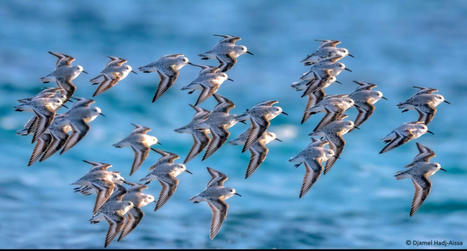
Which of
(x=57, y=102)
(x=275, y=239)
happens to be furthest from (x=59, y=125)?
(x=275, y=239)

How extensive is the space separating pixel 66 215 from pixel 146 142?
115 feet

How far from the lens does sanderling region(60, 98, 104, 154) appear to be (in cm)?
1211

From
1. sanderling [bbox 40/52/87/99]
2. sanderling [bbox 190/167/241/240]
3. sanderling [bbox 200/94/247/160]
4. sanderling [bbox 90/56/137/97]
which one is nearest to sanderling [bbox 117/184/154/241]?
sanderling [bbox 190/167/241/240]

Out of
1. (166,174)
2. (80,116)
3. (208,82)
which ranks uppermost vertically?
(208,82)

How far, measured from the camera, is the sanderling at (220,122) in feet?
41.7

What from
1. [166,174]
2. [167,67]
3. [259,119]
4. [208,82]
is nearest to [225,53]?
[208,82]

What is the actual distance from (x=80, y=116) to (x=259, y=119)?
111 inches

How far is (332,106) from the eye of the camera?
515 inches

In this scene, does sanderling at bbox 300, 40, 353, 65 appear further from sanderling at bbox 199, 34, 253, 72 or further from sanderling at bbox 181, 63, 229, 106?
sanderling at bbox 181, 63, 229, 106

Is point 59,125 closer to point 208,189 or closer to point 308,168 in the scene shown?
point 208,189

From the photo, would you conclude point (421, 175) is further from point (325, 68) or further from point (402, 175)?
point (325, 68)

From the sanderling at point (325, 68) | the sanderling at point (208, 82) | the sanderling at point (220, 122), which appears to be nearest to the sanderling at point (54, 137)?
the sanderling at point (208, 82)

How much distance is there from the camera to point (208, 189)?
1323 centimetres

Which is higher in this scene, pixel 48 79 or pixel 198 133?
pixel 48 79
